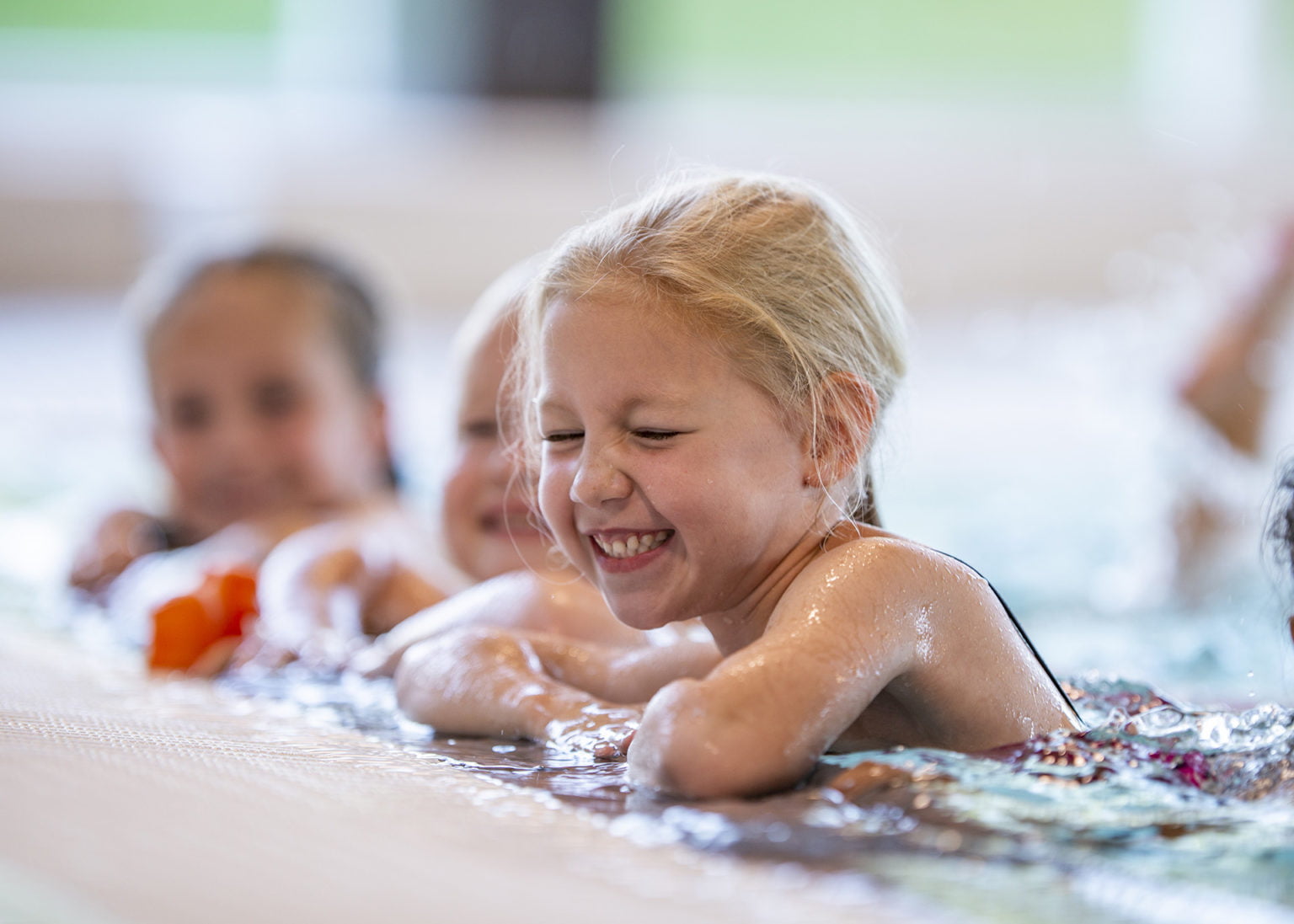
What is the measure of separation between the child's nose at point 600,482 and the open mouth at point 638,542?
51mm

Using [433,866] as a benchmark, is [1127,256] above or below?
below

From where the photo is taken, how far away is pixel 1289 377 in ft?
10.8

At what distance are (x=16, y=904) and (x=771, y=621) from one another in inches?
24.9

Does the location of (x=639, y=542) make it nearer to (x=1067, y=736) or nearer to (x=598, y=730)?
(x=598, y=730)

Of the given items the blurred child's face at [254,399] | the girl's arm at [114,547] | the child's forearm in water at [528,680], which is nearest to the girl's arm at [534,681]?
the child's forearm in water at [528,680]

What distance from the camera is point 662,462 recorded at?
136cm

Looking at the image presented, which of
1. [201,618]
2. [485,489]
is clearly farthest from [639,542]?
[201,618]

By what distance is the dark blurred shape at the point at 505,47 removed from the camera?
29.1 feet

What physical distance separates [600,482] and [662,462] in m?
0.06

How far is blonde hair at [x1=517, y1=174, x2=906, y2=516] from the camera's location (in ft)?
4.55

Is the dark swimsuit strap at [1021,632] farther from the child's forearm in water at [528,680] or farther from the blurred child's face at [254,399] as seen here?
the blurred child's face at [254,399]

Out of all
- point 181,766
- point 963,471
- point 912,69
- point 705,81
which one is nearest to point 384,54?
point 705,81

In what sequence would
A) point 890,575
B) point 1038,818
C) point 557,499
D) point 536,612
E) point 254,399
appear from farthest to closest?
point 254,399
point 536,612
point 557,499
point 890,575
point 1038,818

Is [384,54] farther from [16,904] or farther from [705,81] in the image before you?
[16,904]
